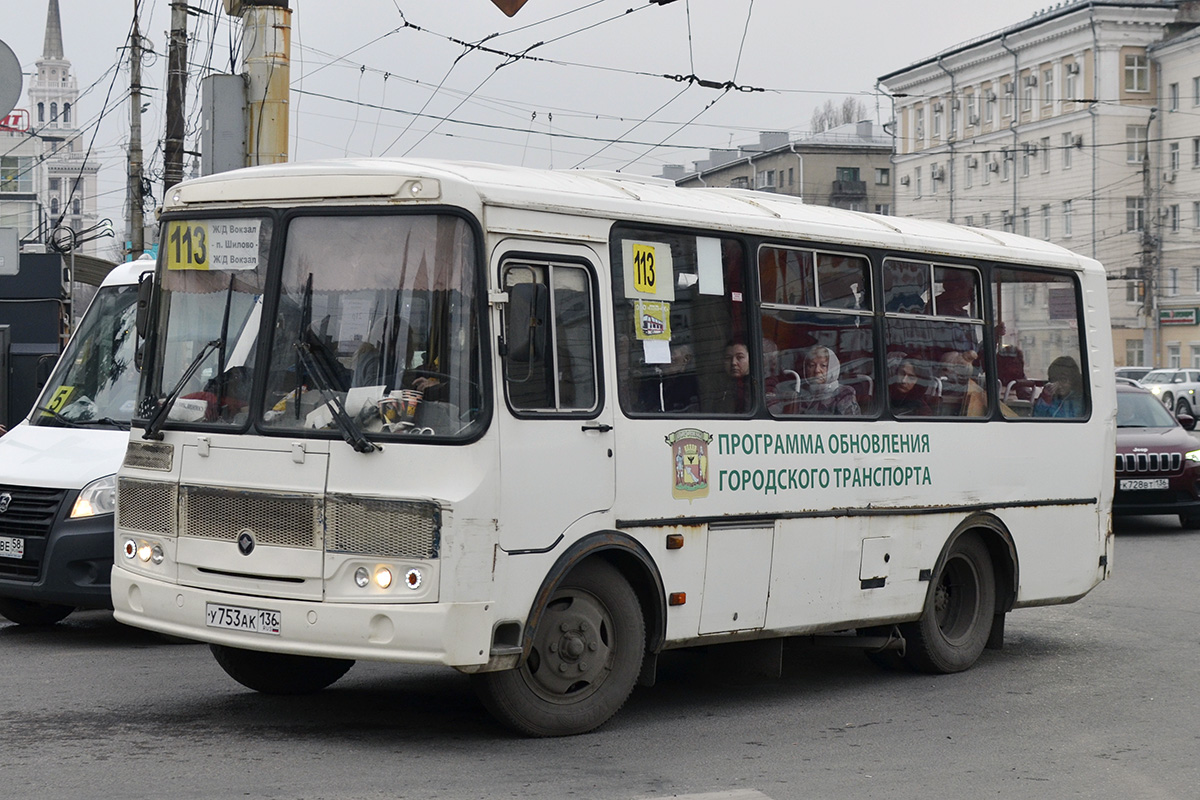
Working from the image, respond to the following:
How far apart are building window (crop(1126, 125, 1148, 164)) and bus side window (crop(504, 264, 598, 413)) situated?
71.0m

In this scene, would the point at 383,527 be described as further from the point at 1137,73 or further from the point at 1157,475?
the point at 1137,73

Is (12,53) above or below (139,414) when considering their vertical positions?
above

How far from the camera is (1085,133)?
74312mm

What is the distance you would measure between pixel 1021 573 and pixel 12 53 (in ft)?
27.2

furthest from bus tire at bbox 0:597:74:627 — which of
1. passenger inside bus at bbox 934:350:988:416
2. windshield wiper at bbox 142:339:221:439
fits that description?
passenger inside bus at bbox 934:350:988:416

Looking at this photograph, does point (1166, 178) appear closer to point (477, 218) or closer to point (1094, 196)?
point (1094, 196)

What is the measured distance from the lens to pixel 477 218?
7.06 meters

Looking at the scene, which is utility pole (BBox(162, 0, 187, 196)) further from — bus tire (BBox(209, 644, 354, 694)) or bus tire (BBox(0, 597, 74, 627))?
bus tire (BBox(209, 644, 354, 694))

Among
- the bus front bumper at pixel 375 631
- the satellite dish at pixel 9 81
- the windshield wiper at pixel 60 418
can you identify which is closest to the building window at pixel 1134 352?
the satellite dish at pixel 9 81

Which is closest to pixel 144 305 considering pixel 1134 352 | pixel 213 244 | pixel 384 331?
pixel 213 244

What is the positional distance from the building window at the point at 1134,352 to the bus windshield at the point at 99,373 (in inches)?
2730

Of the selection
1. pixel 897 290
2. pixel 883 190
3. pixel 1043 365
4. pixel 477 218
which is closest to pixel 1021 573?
pixel 1043 365

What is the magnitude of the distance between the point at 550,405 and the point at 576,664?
1180 mm

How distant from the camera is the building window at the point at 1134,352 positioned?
247ft
